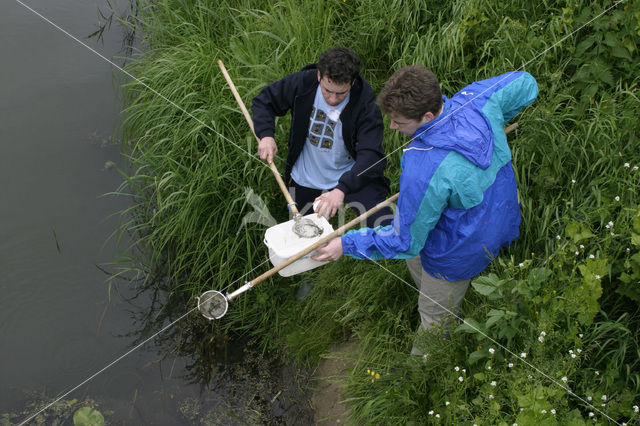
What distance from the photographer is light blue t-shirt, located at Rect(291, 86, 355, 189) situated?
9.43ft

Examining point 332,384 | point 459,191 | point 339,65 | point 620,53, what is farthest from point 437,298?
point 620,53

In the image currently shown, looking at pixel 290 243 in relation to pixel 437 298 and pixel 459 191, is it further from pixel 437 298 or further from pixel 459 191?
pixel 459 191

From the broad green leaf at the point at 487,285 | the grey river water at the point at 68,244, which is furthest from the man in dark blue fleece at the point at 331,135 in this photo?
the grey river water at the point at 68,244

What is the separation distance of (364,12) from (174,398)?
322 cm

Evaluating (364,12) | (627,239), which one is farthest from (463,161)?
(364,12)

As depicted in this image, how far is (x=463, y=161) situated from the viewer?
1992mm

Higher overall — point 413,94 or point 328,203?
point 413,94

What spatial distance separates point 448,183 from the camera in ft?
6.45

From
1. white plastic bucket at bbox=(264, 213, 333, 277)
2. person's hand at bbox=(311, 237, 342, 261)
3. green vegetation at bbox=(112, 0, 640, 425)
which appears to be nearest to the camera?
green vegetation at bbox=(112, 0, 640, 425)

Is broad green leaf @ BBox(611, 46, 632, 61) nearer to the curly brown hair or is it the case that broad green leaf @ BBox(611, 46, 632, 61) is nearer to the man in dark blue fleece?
the man in dark blue fleece

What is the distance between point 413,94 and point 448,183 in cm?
38

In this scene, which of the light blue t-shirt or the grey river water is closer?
the light blue t-shirt

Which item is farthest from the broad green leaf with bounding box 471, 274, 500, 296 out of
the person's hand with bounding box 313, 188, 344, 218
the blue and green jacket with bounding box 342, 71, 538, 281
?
the person's hand with bounding box 313, 188, 344, 218

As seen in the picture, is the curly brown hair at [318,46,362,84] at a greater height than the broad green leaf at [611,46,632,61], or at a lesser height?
greater
